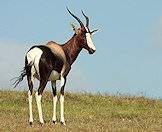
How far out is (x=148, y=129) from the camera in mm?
17250

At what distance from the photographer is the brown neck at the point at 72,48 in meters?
19.9

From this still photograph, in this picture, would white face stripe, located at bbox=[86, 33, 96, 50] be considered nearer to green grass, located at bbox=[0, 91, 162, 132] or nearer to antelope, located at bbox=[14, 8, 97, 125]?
antelope, located at bbox=[14, 8, 97, 125]

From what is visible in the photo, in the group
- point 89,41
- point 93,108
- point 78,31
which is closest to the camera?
point 89,41

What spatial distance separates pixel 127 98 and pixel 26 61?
46.6 ft

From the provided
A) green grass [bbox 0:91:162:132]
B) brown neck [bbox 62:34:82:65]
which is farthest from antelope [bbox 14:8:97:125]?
green grass [bbox 0:91:162:132]

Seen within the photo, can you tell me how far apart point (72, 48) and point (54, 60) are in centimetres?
146

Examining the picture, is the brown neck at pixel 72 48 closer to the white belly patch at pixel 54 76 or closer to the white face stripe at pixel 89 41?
the white face stripe at pixel 89 41

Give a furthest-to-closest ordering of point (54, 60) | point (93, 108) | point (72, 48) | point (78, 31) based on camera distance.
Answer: point (93, 108) → point (72, 48) → point (78, 31) → point (54, 60)

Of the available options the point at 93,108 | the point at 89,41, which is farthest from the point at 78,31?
the point at 93,108

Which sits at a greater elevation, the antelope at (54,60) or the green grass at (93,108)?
the antelope at (54,60)

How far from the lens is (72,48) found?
2000 cm

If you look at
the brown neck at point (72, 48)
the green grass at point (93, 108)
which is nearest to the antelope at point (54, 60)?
the brown neck at point (72, 48)

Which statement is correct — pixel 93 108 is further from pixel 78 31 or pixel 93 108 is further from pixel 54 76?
pixel 54 76

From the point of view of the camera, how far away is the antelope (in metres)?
18.4
